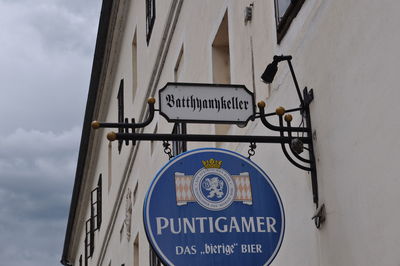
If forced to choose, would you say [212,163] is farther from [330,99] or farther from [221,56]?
[221,56]

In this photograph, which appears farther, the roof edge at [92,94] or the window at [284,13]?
the roof edge at [92,94]

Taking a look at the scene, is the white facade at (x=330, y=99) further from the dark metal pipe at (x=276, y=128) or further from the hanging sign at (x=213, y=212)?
the hanging sign at (x=213, y=212)

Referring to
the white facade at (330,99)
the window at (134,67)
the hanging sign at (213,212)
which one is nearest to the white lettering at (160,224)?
the hanging sign at (213,212)

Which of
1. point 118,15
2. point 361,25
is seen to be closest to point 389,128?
point 361,25

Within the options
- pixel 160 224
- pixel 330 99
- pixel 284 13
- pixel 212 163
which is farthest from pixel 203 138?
pixel 284 13

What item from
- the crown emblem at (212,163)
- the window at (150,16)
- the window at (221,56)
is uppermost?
the window at (150,16)

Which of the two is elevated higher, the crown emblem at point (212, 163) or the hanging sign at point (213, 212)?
the crown emblem at point (212, 163)

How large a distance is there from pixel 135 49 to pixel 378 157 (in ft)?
49.9

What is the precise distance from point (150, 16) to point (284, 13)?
33.0ft

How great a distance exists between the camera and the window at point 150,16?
17.7 meters

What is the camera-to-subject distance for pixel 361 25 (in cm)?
669

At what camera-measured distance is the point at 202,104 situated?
7.57m

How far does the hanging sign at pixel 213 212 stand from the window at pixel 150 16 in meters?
10.6

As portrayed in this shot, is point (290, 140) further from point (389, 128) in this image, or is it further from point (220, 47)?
point (220, 47)
